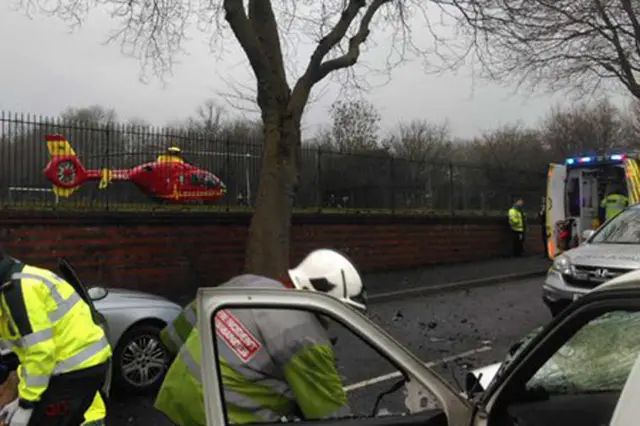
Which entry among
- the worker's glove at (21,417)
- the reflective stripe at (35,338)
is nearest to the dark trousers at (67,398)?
the worker's glove at (21,417)

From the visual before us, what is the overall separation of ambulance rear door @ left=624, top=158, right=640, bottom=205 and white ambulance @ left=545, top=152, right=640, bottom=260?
21 cm

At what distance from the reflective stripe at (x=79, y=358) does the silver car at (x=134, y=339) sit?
2.65 meters

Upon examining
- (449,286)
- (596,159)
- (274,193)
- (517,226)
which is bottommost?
(449,286)

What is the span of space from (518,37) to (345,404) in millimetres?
12045

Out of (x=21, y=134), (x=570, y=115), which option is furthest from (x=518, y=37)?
(x=570, y=115)

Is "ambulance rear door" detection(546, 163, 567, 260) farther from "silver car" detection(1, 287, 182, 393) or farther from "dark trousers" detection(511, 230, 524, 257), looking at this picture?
"silver car" detection(1, 287, 182, 393)

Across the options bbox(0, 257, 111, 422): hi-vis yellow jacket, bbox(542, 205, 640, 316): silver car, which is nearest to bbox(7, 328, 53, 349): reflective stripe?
bbox(0, 257, 111, 422): hi-vis yellow jacket

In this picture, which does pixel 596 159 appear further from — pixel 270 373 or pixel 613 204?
pixel 270 373

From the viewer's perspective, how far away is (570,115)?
41.8m

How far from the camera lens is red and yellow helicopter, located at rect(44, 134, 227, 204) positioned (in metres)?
10.3

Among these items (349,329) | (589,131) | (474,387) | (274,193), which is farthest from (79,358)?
(589,131)

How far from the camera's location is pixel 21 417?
2504mm

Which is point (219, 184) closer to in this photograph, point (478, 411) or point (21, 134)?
point (21, 134)

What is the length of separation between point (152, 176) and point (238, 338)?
9.77 meters
